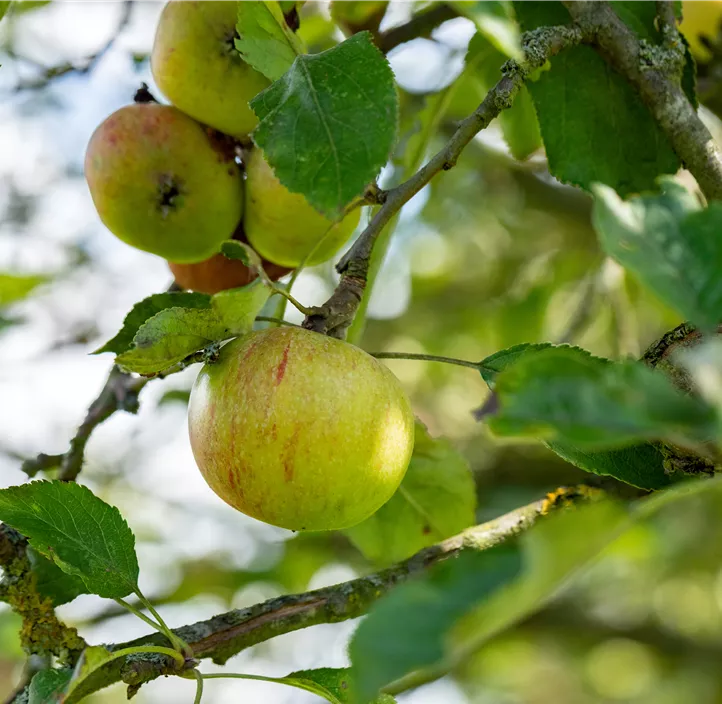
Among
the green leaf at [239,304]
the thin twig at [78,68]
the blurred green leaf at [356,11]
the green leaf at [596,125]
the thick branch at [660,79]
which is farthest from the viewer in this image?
the thin twig at [78,68]

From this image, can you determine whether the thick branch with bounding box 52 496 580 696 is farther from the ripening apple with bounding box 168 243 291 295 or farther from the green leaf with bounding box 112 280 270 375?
the ripening apple with bounding box 168 243 291 295

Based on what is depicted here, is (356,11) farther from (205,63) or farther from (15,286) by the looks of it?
(15,286)

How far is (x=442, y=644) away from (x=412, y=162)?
1.02 metres

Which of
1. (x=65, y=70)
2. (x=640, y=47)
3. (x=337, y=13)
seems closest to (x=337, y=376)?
(x=640, y=47)

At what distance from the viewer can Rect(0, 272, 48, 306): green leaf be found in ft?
5.96

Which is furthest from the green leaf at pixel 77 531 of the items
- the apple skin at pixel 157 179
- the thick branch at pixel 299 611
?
the apple skin at pixel 157 179

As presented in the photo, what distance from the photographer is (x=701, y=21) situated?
1.59 m

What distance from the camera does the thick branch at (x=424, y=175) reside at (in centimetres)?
87

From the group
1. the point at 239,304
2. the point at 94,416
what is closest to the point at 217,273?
the point at 94,416

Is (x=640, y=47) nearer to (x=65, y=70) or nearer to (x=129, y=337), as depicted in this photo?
(x=129, y=337)

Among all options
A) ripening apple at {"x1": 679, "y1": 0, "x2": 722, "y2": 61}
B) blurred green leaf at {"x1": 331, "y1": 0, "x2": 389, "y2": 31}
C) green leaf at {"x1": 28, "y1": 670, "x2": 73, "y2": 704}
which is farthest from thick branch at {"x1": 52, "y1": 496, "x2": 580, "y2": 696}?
ripening apple at {"x1": 679, "y1": 0, "x2": 722, "y2": 61}

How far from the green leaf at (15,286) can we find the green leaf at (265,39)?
1.11 metres

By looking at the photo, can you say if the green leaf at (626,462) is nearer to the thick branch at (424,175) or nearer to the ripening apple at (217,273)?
the thick branch at (424,175)

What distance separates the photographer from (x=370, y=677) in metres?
0.45
